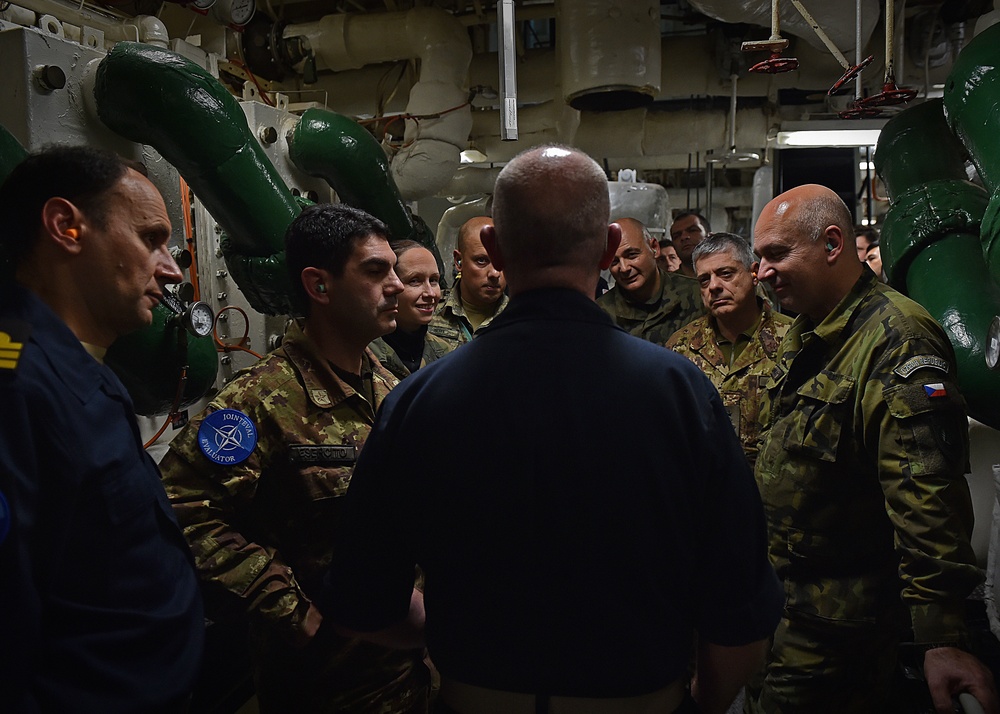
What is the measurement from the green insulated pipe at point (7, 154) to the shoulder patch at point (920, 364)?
1940mm

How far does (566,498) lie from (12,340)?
0.76 metres

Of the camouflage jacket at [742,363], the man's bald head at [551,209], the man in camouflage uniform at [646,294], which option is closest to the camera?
the man's bald head at [551,209]

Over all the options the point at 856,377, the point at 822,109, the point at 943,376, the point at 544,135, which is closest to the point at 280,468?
the point at 856,377

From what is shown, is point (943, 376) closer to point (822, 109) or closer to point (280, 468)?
point (280, 468)

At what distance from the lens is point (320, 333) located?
1.75 metres

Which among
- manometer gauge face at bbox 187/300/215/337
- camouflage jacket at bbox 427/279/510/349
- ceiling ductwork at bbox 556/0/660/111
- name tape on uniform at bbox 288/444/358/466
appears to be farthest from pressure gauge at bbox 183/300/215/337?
ceiling ductwork at bbox 556/0/660/111

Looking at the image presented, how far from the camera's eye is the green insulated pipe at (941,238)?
215 cm

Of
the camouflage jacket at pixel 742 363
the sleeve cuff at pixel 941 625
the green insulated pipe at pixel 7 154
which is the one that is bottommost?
the sleeve cuff at pixel 941 625

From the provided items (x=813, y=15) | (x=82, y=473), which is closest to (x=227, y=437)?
(x=82, y=473)

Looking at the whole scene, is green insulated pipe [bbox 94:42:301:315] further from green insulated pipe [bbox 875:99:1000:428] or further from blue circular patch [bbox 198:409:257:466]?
green insulated pipe [bbox 875:99:1000:428]

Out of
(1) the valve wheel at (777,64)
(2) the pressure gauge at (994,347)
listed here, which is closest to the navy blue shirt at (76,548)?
(1) the valve wheel at (777,64)

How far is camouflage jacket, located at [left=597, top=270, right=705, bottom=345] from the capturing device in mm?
3566

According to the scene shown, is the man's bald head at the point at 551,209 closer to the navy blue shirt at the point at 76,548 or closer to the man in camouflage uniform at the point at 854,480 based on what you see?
the navy blue shirt at the point at 76,548

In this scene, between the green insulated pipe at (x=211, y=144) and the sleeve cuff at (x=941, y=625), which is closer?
the sleeve cuff at (x=941, y=625)
